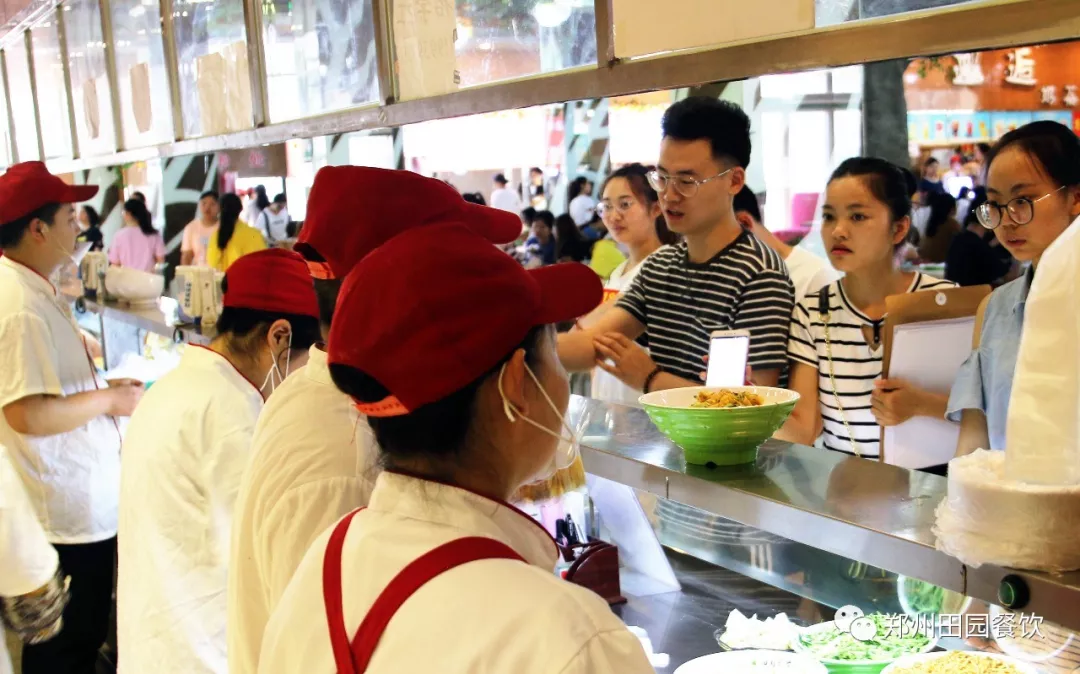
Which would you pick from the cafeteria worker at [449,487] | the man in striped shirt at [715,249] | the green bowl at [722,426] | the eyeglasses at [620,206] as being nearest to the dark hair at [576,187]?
the eyeglasses at [620,206]

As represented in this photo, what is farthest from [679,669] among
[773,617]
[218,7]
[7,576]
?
[218,7]

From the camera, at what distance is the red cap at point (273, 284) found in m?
2.26

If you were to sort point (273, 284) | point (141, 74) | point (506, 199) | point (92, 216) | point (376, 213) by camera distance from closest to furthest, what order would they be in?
point (376, 213) → point (273, 284) → point (141, 74) → point (92, 216) → point (506, 199)

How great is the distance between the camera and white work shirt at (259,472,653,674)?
904mm

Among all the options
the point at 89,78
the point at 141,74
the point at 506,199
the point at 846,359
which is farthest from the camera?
the point at 506,199

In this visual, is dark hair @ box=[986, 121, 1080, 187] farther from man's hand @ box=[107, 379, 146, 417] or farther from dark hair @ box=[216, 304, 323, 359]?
man's hand @ box=[107, 379, 146, 417]

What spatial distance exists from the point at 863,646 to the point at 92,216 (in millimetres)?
6970

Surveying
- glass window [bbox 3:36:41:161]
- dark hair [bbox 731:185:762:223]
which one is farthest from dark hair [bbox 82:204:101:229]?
dark hair [bbox 731:185:762:223]

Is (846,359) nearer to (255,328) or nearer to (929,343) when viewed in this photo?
(929,343)

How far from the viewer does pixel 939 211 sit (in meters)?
6.37

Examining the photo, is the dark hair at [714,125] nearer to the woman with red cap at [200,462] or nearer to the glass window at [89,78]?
the woman with red cap at [200,462]

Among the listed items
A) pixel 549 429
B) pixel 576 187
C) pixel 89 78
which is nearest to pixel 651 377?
pixel 549 429

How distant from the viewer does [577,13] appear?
6.77 ft

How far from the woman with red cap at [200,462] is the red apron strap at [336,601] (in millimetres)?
1239
